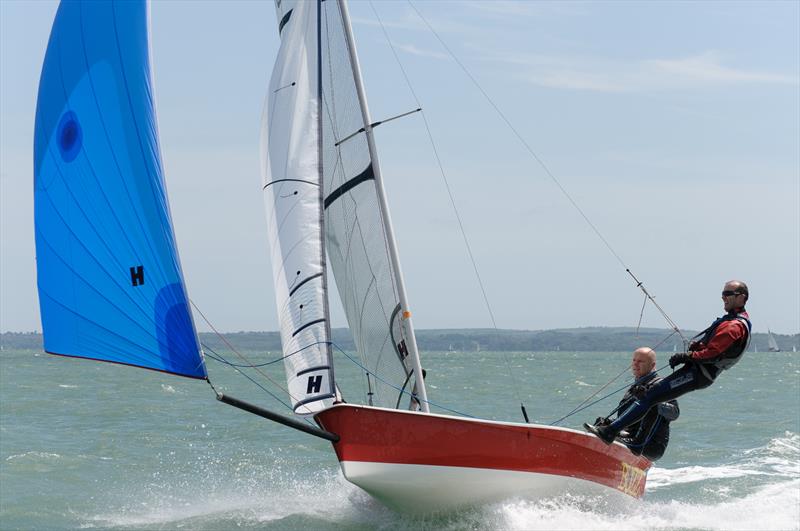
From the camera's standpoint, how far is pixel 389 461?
863 centimetres

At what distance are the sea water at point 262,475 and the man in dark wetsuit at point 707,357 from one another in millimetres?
898

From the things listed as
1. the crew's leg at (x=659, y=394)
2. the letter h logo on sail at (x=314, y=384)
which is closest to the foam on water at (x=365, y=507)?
the crew's leg at (x=659, y=394)

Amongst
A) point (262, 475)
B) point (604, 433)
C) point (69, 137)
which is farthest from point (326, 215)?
point (262, 475)

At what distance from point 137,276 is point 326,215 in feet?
8.59

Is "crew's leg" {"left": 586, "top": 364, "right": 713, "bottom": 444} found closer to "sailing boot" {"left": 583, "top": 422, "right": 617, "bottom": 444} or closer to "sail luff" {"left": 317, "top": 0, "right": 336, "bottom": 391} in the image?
"sailing boot" {"left": 583, "top": 422, "right": 617, "bottom": 444}

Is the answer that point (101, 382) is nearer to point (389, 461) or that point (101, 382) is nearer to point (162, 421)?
point (162, 421)

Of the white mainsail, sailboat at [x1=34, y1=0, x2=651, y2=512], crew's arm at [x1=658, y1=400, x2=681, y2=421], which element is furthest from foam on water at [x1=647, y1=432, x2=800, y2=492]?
the white mainsail

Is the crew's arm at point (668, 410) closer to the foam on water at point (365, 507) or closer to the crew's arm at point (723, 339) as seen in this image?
the crew's arm at point (723, 339)

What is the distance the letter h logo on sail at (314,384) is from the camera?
8523 millimetres

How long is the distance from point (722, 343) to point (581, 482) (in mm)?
1611

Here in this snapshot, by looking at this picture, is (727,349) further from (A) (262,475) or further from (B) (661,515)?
(A) (262,475)

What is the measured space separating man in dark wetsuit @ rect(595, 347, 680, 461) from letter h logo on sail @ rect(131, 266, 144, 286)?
408 centimetres

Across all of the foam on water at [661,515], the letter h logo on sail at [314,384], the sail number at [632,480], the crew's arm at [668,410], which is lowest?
the foam on water at [661,515]

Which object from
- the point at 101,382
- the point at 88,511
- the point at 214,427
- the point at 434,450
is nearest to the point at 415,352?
the point at 434,450
